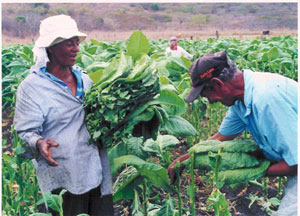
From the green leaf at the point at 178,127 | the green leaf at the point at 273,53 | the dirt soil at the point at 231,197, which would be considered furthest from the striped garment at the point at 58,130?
the green leaf at the point at 273,53

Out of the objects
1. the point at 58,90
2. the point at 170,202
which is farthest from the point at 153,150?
the point at 58,90

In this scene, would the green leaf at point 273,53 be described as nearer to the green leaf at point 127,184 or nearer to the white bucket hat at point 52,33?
the green leaf at point 127,184

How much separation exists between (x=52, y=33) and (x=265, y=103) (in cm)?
110

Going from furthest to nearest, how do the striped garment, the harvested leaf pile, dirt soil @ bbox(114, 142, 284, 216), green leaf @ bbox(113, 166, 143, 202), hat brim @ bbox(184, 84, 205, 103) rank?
dirt soil @ bbox(114, 142, 284, 216)
green leaf @ bbox(113, 166, 143, 202)
hat brim @ bbox(184, 84, 205, 103)
the striped garment
the harvested leaf pile

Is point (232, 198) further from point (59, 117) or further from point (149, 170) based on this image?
point (59, 117)

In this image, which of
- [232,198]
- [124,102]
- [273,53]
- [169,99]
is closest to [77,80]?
[124,102]

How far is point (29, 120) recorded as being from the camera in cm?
174

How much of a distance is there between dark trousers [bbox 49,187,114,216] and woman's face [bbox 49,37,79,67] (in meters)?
0.69

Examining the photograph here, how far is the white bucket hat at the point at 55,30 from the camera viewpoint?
1.75 meters

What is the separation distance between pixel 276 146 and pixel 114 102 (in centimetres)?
85

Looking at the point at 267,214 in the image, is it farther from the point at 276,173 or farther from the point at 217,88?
the point at 217,88

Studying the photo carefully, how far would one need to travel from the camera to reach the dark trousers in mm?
1954

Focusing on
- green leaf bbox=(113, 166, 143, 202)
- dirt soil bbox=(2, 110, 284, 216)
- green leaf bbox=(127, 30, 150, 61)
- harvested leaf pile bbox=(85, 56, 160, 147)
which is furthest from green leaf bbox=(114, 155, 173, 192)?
dirt soil bbox=(2, 110, 284, 216)

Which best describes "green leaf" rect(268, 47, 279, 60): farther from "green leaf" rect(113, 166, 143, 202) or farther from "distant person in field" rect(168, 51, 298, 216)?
"green leaf" rect(113, 166, 143, 202)
